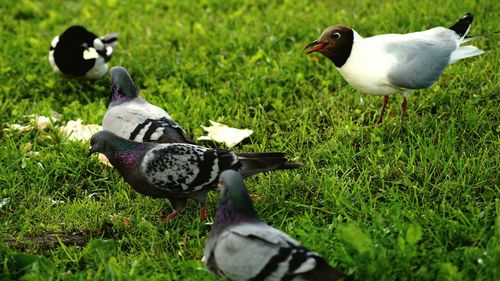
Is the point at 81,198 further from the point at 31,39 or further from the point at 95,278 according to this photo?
the point at 31,39

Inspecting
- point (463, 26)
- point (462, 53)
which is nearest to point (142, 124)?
point (462, 53)

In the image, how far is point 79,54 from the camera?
20.2ft

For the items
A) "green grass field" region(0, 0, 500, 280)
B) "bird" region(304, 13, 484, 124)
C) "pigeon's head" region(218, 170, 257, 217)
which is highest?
"bird" region(304, 13, 484, 124)

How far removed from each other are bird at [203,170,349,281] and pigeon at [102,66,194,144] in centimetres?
121

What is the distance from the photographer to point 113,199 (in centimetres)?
445

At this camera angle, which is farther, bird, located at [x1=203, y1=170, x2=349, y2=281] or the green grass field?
the green grass field

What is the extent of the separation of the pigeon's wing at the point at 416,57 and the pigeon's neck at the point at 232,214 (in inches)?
67.1

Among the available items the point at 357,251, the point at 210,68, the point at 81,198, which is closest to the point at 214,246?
the point at 357,251

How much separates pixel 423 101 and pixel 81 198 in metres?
2.66

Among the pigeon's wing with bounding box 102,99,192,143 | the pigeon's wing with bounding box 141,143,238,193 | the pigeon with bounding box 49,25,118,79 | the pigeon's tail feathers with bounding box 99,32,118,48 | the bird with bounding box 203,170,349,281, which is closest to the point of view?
the bird with bounding box 203,170,349,281

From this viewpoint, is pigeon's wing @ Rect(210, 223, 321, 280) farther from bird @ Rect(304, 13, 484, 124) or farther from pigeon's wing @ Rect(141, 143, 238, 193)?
bird @ Rect(304, 13, 484, 124)

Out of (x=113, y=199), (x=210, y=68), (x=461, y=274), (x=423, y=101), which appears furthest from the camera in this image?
(x=210, y=68)

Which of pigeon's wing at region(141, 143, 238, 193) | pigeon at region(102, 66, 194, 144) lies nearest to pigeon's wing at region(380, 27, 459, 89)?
pigeon's wing at region(141, 143, 238, 193)

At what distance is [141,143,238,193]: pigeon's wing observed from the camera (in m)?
3.97
